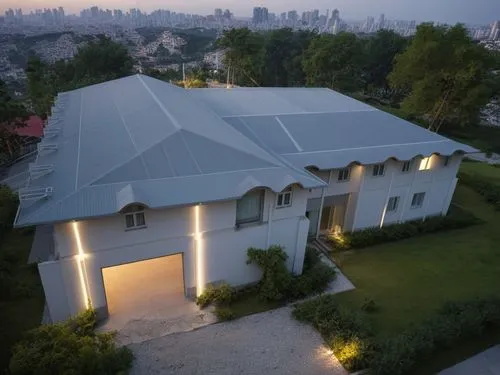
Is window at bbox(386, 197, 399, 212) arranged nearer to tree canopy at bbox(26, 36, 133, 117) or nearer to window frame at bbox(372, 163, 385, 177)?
window frame at bbox(372, 163, 385, 177)

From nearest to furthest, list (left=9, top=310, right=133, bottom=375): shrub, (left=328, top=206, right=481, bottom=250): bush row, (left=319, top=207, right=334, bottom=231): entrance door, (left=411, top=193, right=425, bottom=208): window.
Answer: (left=9, top=310, right=133, bottom=375): shrub
(left=328, top=206, right=481, bottom=250): bush row
(left=319, top=207, right=334, bottom=231): entrance door
(left=411, top=193, right=425, bottom=208): window

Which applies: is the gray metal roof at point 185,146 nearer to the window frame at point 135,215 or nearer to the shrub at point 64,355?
the window frame at point 135,215

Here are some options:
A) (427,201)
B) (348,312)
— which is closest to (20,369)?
(348,312)

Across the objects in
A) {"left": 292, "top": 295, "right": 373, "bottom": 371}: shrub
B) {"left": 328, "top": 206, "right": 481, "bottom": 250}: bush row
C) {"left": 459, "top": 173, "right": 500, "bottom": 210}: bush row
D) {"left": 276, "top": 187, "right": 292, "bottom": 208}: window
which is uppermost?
{"left": 276, "top": 187, "right": 292, "bottom": 208}: window

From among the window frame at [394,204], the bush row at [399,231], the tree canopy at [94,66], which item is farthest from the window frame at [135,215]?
the tree canopy at [94,66]

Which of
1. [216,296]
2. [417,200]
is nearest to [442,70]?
[417,200]

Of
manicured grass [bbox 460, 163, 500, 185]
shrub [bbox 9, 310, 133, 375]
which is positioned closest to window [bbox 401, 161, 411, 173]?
manicured grass [bbox 460, 163, 500, 185]
